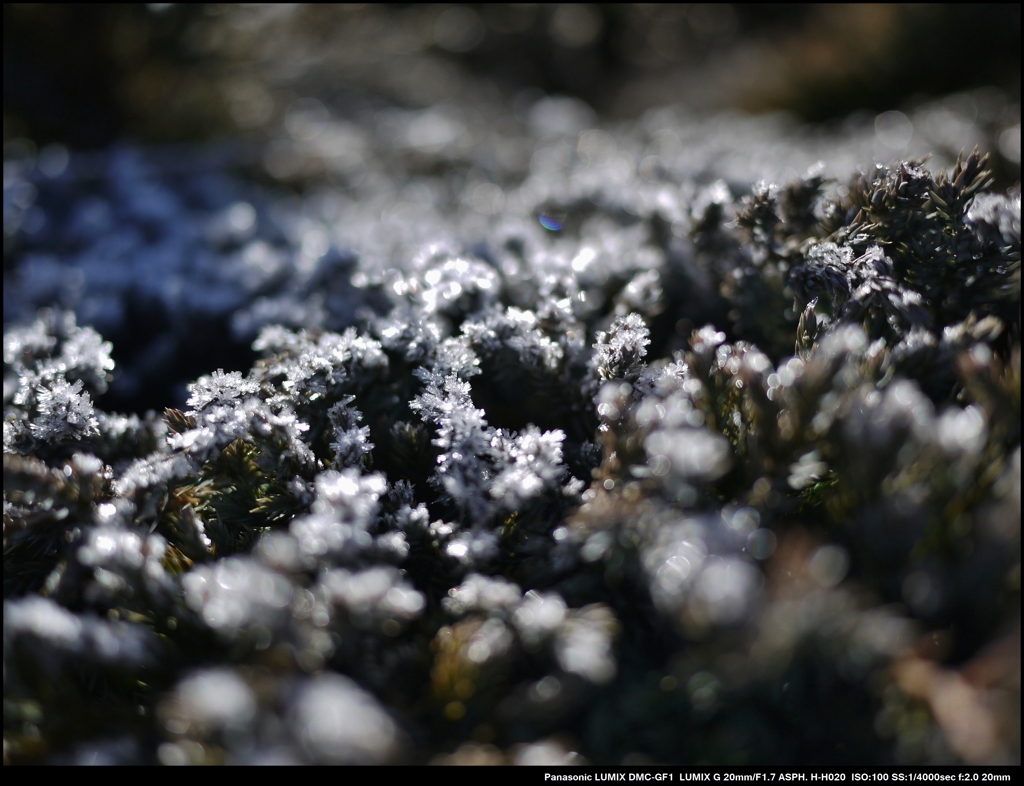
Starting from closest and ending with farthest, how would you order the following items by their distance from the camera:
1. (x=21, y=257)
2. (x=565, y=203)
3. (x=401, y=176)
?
(x=565, y=203)
(x=21, y=257)
(x=401, y=176)

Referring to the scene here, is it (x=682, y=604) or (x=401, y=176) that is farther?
(x=401, y=176)

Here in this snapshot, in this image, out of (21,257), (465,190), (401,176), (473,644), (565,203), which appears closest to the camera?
(473,644)

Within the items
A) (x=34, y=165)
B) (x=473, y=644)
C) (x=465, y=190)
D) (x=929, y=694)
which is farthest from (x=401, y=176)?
(x=929, y=694)

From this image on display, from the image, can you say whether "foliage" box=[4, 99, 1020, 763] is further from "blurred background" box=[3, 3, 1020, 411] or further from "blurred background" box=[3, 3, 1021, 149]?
"blurred background" box=[3, 3, 1021, 149]

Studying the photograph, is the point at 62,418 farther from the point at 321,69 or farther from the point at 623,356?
the point at 321,69

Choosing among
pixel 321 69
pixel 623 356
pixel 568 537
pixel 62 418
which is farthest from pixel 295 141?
pixel 568 537

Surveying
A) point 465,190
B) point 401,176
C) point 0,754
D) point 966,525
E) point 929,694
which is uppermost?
point 401,176

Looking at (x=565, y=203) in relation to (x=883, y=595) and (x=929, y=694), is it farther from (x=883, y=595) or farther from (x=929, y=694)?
(x=929, y=694)

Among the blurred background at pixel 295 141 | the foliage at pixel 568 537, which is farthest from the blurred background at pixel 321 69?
the foliage at pixel 568 537

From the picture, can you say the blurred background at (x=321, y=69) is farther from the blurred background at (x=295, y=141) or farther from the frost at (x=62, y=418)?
the frost at (x=62, y=418)

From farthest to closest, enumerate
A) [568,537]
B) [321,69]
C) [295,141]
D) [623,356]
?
[321,69] → [295,141] → [623,356] → [568,537]
